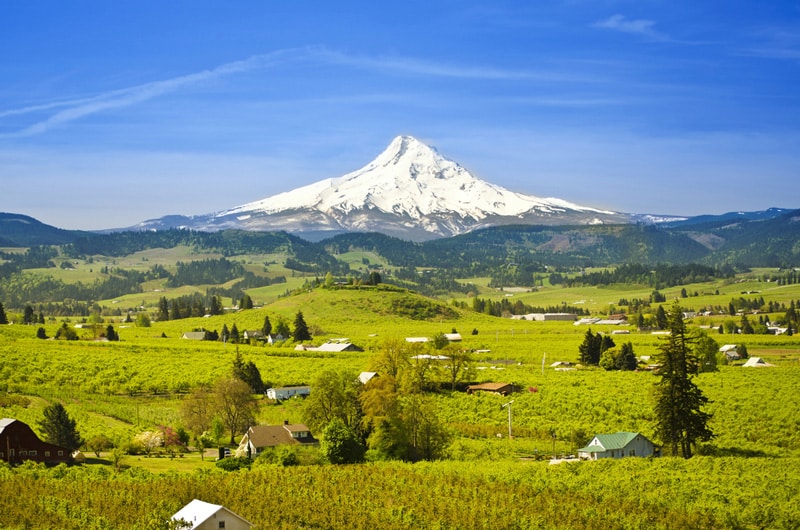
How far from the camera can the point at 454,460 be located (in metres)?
48.0

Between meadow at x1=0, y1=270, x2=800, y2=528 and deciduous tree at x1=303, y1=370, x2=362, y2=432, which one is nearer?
meadow at x1=0, y1=270, x2=800, y2=528

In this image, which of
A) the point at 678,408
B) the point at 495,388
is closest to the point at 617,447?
the point at 678,408

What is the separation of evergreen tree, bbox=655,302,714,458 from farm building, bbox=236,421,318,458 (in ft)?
64.3

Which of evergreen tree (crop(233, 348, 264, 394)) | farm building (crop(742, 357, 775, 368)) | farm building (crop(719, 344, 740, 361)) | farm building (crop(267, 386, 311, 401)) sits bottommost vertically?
farm building (crop(719, 344, 740, 361))

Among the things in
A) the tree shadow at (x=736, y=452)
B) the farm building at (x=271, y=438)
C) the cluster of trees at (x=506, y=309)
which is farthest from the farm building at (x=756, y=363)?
the cluster of trees at (x=506, y=309)

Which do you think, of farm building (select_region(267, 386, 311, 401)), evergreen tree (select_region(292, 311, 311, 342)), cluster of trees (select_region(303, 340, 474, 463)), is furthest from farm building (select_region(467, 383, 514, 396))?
evergreen tree (select_region(292, 311, 311, 342))

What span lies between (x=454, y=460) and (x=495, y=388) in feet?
65.4

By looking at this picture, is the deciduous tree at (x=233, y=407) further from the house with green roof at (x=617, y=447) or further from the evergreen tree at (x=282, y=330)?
the evergreen tree at (x=282, y=330)

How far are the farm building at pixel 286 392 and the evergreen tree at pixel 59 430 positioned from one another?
22.2m

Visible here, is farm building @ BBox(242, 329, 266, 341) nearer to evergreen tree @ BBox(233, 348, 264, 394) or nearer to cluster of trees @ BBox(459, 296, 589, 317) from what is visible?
evergreen tree @ BBox(233, 348, 264, 394)

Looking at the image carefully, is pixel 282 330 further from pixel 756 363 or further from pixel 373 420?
pixel 373 420

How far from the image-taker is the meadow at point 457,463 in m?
35.0

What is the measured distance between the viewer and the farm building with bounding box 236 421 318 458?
4919cm

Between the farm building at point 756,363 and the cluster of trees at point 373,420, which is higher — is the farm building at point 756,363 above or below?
below
